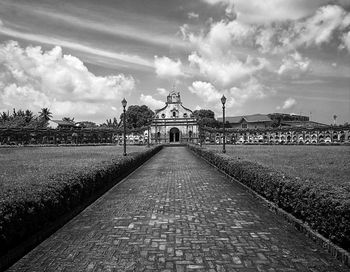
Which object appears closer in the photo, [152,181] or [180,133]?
[152,181]

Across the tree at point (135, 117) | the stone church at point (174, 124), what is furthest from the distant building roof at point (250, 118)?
the stone church at point (174, 124)

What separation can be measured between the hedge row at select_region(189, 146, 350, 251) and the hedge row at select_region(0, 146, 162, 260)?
5329 millimetres

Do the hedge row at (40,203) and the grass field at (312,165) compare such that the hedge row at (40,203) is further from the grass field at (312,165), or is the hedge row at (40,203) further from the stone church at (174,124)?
the stone church at (174,124)

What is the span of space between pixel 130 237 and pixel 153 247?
73cm

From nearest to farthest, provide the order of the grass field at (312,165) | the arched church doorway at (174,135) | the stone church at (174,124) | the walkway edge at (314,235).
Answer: the walkway edge at (314,235)
the grass field at (312,165)
the stone church at (174,124)
the arched church doorway at (174,135)

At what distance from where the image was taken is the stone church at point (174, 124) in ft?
233

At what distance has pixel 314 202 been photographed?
562 centimetres

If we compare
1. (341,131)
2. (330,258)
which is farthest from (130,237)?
(341,131)

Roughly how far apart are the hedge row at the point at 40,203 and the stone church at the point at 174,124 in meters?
61.1

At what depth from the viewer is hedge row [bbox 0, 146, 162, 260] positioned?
4840 mm

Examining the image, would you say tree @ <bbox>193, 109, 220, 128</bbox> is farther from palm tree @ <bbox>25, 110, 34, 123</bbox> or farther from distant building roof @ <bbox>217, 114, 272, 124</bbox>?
palm tree @ <bbox>25, 110, 34, 123</bbox>

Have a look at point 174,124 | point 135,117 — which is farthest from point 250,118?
point 174,124

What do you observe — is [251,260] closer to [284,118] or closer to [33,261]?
[33,261]

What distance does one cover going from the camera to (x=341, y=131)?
60.2 meters
